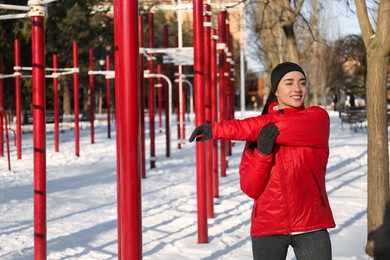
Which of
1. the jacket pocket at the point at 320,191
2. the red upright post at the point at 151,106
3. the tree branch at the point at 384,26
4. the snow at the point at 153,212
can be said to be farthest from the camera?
the red upright post at the point at 151,106

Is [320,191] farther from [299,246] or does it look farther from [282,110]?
[282,110]

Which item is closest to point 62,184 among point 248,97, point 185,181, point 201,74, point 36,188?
point 185,181

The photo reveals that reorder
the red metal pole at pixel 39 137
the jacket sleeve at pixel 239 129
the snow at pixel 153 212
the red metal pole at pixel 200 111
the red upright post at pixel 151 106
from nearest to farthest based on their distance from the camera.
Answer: the jacket sleeve at pixel 239 129
the red metal pole at pixel 39 137
the snow at pixel 153 212
the red metal pole at pixel 200 111
the red upright post at pixel 151 106

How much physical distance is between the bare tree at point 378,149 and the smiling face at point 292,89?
95.9 inches

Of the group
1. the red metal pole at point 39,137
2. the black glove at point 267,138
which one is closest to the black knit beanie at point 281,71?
the black glove at point 267,138

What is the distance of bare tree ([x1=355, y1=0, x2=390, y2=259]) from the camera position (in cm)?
524

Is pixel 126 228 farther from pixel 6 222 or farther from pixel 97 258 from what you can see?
pixel 6 222

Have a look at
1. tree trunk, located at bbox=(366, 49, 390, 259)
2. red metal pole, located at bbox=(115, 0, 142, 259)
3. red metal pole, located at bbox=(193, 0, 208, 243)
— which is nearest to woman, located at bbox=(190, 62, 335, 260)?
red metal pole, located at bbox=(115, 0, 142, 259)

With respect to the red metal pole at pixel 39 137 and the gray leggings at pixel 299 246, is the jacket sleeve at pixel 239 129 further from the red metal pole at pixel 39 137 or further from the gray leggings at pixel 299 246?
the red metal pole at pixel 39 137

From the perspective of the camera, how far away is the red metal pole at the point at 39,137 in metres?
4.88

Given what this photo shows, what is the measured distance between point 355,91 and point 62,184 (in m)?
29.5

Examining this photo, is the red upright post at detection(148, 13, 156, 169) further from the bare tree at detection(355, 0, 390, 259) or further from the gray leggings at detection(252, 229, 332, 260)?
the gray leggings at detection(252, 229, 332, 260)

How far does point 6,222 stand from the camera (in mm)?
6941

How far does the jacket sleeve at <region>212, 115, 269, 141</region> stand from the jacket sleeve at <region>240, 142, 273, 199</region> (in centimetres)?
9
